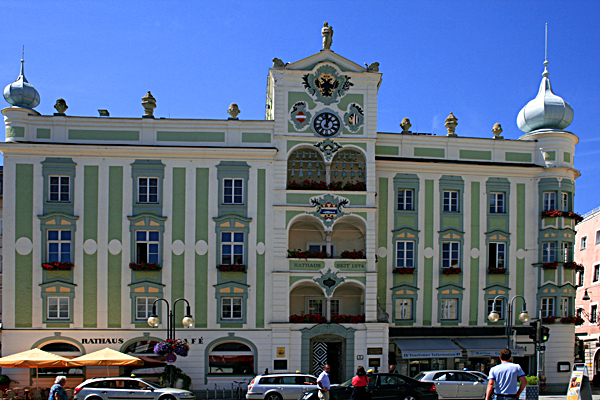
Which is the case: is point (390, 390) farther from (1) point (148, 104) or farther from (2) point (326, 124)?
(1) point (148, 104)

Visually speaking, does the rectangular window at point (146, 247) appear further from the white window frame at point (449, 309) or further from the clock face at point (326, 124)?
the white window frame at point (449, 309)

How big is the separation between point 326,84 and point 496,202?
44.7 feet

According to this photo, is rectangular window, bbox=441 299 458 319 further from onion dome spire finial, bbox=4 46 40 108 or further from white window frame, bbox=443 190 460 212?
onion dome spire finial, bbox=4 46 40 108

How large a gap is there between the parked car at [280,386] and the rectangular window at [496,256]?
53.1 ft

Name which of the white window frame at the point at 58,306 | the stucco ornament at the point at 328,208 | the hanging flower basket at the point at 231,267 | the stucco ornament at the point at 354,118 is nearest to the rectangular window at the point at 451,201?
the stucco ornament at the point at 328,208

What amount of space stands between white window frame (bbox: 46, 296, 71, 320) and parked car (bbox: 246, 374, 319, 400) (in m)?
12.9

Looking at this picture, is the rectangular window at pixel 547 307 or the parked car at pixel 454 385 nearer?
the parked car at pixel 454 385

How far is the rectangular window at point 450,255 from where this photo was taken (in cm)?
3938

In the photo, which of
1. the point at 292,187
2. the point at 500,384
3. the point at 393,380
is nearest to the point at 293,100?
the point at 292,187

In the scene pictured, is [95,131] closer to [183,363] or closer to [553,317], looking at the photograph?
[183,363]

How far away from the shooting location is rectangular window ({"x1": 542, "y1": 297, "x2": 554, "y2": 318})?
3962cm

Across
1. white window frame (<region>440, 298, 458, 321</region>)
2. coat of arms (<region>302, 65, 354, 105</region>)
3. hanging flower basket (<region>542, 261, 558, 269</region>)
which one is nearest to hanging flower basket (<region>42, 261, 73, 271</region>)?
coat of arms (<region>302, 65, 354, 105</region>)

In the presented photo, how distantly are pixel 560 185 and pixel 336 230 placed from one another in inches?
590

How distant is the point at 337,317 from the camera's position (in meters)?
36.3
